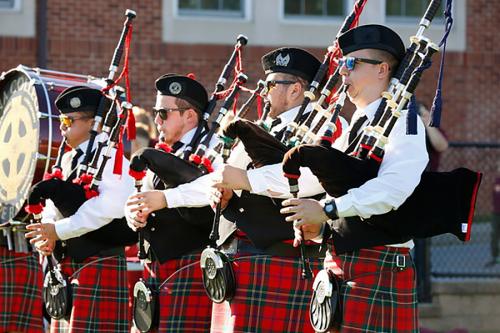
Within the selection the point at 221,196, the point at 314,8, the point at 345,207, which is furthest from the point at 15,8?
Answer: the point at 345,207

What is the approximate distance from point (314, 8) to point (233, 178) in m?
10.4

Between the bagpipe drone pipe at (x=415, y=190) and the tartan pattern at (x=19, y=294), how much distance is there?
322cm

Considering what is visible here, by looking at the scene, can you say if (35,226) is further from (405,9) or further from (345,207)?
(405,9)

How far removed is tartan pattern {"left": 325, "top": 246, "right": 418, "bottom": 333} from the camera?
4.79m

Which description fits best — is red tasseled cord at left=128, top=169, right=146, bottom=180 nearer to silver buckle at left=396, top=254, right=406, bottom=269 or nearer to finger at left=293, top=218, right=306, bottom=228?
finger at left=293, top=218, right=306, bottom=228

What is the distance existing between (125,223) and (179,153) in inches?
23.4

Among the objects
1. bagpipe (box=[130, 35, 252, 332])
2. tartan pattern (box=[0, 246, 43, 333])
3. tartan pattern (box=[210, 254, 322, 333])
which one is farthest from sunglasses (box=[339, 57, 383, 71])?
tartan pattern (box=[0, 246, 43, 333])

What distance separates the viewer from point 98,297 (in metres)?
6.67

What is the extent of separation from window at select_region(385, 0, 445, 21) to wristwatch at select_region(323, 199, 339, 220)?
1098cm

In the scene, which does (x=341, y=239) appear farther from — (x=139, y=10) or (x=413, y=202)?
(x=139, y=10)

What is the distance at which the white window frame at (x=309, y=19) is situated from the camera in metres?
14.9

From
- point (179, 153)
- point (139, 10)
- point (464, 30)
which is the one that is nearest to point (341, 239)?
point (179, 153)

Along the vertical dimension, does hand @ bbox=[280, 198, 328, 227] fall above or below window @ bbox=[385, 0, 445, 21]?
below

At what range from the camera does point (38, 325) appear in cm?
753
